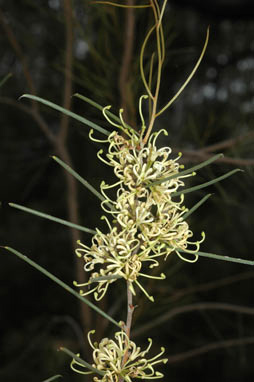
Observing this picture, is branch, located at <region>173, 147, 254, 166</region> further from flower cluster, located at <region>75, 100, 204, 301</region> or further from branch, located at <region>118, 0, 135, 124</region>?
flower cluster, located at <region>75, 100, 204, 301</region>

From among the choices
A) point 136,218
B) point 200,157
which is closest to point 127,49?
point 200,157

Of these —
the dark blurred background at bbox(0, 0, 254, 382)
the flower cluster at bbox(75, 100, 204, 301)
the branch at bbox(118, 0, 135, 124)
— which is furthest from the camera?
the dark blurred background at bbox(0, 0, 254, 382)

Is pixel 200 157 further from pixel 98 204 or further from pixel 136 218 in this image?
pixel 98 204

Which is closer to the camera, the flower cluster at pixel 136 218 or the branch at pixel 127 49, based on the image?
the flower cluster at pixel 136 218

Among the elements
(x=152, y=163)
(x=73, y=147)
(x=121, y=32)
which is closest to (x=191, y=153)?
(x=121, y=32)

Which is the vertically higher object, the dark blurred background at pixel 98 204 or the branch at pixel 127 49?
the dark blurred background at pixel 98 204

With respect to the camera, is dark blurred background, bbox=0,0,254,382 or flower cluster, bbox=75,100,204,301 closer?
flower cluster, bbox=75,100,204,301

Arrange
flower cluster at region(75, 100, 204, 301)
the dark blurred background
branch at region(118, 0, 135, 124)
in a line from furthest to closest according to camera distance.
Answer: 1. the dark blurred background
2. branch at region(118, 0, 135, 124)
3. flower cluster at region(75, 100, 204, 301)

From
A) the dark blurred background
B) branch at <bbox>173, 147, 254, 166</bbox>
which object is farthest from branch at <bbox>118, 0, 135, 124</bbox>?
the dark blurred background

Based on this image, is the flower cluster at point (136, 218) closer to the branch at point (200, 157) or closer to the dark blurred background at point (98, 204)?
the branch at point (200, 157)

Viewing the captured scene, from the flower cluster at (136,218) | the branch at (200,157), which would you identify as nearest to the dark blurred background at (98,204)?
the branch at (200,157)

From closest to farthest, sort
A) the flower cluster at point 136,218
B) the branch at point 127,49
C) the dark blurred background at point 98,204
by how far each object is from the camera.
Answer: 1. the flower cluster at point 136,218
2. the branch at point 127,49
3. the dark blurred background at point 98,204

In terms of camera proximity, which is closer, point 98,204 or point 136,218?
point 136,218
